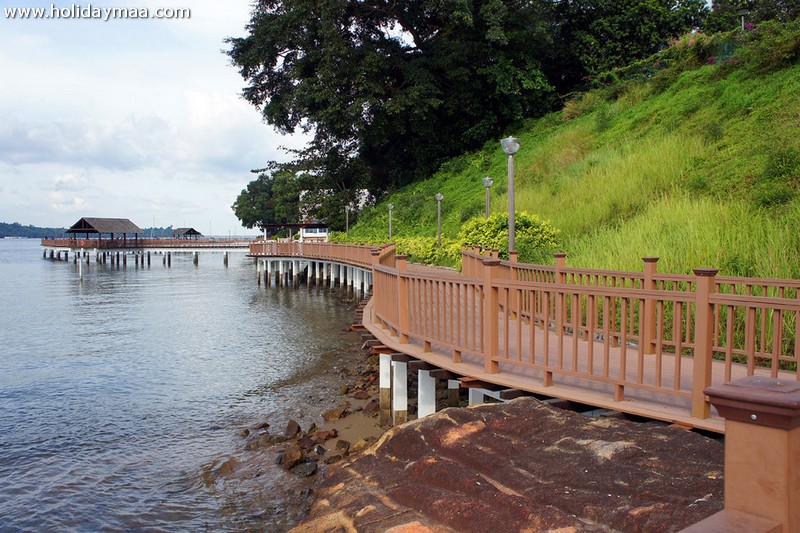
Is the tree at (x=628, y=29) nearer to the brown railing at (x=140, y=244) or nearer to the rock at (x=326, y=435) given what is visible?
the rock at (x=326, y=435)

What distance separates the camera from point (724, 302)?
4871 mm

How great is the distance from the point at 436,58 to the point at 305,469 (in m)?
35.3

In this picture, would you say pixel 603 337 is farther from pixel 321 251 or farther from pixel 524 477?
pixel 321 251

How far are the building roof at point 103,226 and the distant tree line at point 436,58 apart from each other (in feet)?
123

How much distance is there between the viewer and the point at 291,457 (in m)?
8.61

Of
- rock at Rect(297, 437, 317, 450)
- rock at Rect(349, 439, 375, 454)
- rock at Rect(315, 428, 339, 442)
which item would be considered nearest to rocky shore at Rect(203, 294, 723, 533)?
rock at Rect(349, 439, 375, 454)

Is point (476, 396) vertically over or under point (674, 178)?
under

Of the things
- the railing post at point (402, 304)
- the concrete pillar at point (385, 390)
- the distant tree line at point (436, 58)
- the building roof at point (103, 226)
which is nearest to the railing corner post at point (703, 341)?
the railing post at point (402, 304)

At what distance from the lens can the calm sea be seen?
7.77 m

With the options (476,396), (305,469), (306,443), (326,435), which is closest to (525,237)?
(326,435)

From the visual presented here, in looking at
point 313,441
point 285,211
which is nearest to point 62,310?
point 313,441

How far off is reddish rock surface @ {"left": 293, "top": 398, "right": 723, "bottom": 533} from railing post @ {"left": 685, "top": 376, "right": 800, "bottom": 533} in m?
1.59

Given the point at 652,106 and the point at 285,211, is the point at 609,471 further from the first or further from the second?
the point at 285,211

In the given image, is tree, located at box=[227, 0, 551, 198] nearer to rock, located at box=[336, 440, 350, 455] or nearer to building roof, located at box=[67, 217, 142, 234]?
rock, located at box=[336, 440, 350, 455]
